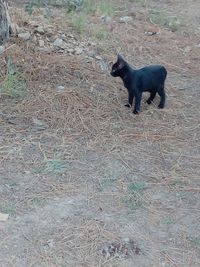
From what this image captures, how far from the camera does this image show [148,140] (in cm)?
456

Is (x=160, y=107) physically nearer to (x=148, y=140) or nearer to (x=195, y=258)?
(x=148, y=140)

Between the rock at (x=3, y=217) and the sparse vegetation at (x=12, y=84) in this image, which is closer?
the rock at (x=3, y=217)

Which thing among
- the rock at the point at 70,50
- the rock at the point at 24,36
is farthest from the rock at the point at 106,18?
the rock at the point at 24,36

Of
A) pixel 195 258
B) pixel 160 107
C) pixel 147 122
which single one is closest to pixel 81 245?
pixel 195 258

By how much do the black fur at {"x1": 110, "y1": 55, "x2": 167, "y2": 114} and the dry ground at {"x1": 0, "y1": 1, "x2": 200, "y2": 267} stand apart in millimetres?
157


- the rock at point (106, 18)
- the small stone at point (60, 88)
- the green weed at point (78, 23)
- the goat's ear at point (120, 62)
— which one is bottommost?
the rock at point (106, 18)

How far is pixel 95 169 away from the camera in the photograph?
4094 mm

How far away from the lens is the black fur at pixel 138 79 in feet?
16.3

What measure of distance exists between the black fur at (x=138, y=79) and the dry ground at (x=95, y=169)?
16 centimetres

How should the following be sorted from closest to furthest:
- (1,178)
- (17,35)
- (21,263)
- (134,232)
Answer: (21,263), (134,232), (1,178), (17,35)

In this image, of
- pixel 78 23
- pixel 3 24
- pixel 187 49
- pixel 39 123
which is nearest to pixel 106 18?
pixel 78 23

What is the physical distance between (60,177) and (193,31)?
12.6 feet

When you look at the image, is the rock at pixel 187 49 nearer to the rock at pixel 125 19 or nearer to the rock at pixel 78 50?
the rock at pixel 125 19

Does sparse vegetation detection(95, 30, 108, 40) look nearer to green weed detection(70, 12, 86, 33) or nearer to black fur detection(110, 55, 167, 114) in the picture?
green weed detection(70, 12, 86, 33)
